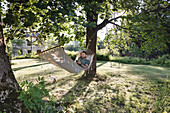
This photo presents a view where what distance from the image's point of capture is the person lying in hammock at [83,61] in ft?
10.3

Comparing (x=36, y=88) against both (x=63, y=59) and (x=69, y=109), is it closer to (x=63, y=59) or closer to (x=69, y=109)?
(x=69, y=109)

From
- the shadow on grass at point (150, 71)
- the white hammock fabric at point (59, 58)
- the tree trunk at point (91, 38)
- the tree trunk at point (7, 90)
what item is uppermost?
the tree trunk at point (91, 38)

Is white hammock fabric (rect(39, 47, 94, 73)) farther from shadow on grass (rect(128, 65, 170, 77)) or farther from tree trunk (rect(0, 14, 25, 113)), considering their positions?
shadow on grass (rect(128, 65, 170, 77))

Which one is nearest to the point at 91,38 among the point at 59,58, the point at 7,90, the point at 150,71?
the point at 59,58

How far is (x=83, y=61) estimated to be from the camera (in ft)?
10.5

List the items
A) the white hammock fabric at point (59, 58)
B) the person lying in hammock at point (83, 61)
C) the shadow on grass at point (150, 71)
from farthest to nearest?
the shadow on grass at point (150, 71) < the person lying in hammock at point (83, 61) < the white hammock fabric at point (59, 58)

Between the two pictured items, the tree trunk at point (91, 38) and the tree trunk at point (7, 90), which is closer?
the tree trunk at point (7, 90)

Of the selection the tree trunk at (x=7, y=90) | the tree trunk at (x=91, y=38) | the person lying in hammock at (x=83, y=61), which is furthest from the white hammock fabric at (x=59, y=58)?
the tree trunk at (x=91, y=38)

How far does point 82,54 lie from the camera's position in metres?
3.28

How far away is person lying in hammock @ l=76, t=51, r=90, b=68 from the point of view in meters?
3.15

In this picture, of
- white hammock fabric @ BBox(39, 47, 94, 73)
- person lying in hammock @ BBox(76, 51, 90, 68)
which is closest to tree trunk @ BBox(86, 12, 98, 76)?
person lying in hammock @ BBox(76, 51, 90, 68)

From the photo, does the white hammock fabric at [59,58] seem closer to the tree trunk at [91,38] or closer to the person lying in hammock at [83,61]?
the person lying in hammock at [83,61]

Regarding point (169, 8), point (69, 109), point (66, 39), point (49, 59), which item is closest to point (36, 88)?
point (69, 109)

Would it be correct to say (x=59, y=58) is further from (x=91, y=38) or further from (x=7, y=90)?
(x=91, y=38)
